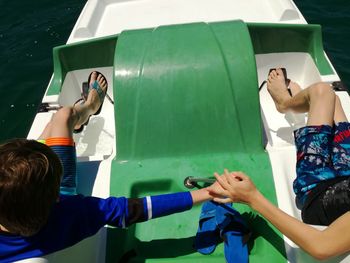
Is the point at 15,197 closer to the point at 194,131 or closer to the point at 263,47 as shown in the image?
the point at 194,131

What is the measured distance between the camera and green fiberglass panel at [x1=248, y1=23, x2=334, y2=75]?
8.55 ft

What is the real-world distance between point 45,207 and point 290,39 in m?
1.97

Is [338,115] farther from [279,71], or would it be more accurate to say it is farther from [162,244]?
[162,244]

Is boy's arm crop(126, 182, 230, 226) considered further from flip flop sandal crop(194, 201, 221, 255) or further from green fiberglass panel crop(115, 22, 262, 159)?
green fiberglass panel crop(115, 22, 262, 159)

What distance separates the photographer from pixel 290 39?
2.69 metres

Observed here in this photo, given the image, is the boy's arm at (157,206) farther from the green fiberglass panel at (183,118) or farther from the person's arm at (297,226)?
the green fiberglass panel at (183,118)

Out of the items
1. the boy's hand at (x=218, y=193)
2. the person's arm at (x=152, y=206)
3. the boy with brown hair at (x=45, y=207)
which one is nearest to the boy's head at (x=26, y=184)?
the boy with brown hair at (x=45, y=207)

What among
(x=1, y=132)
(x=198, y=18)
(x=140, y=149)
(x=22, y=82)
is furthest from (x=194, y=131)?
(x=22, y=82)

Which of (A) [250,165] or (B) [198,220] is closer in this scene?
(B) [198,220]

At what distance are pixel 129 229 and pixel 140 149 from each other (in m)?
0.41

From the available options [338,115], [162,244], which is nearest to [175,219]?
[162,244]

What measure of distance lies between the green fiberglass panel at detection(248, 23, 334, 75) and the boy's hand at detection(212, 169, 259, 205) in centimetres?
123

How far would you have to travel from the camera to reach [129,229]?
1.78 m

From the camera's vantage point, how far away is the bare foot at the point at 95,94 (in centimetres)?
252
